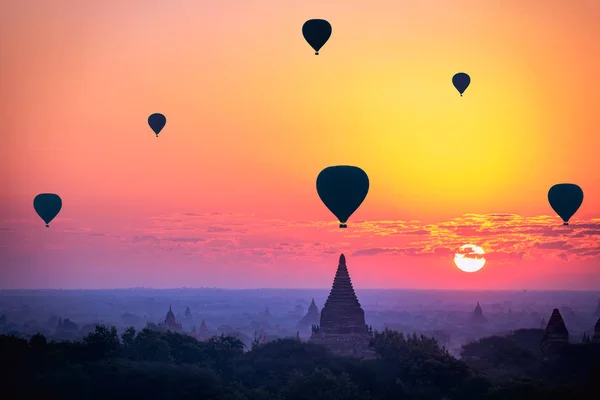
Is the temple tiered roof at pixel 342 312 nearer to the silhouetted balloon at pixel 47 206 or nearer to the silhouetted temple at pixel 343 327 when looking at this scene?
the silhouetted temple at pixel 343 327

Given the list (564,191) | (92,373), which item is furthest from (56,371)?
(564,191)

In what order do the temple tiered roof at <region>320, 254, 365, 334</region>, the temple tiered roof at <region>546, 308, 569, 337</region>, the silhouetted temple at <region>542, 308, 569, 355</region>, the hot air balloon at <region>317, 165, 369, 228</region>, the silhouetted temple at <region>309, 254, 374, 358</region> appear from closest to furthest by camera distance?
the hot air balloon at <region>317, 165, 369, 228</region> < the silhouetted temple at <region>309, 254, 374, 358</region> < the temple tiered roof at <region>320, 254, 365, 334</region> < the silhouetted temple at <region>542, 308, 569, 355</region> < the temple tiered roof at <region>546, 308, 569, 337</region>

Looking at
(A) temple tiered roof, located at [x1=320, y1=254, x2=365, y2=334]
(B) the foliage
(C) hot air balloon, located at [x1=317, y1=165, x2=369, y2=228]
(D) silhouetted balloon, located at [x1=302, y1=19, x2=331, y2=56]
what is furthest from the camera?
(A) temple tiered roof, located at [x1=320, y1=254, x2=365, y2=334]

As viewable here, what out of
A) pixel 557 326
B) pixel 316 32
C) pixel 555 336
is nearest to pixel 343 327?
pixel 555 336

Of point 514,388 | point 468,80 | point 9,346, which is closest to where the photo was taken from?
point 514,388

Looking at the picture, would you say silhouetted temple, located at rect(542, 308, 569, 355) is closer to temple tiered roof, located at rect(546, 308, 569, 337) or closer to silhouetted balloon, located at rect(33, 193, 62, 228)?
temple tiered roof, located at rect(546, 308, 569, 337)

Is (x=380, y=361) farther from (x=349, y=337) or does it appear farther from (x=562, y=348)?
(x=562, y=348)

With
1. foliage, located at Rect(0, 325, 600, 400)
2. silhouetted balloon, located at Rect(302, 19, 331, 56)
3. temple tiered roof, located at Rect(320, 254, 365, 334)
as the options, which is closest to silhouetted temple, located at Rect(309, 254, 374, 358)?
temple tiered roof, located at Rect(320, 254, 365, 334)
